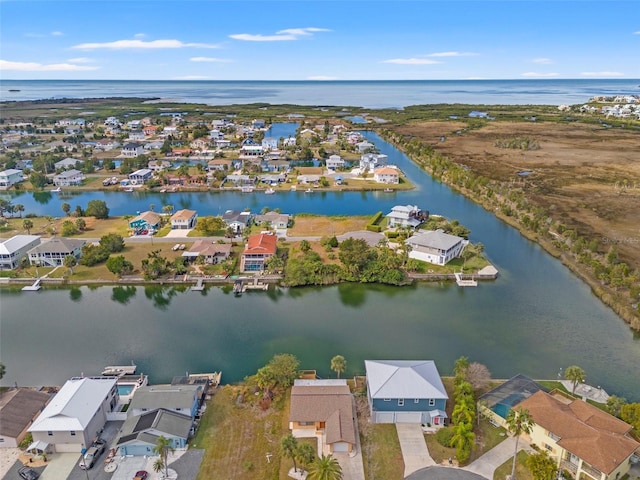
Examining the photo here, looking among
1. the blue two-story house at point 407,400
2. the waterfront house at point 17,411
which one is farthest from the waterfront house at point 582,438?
the waterfront house at point 17,411

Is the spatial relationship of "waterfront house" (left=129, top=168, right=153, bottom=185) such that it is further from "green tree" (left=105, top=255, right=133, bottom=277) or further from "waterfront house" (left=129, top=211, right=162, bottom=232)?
"green tree" (left=105, top=255, right=133, bottom=277)

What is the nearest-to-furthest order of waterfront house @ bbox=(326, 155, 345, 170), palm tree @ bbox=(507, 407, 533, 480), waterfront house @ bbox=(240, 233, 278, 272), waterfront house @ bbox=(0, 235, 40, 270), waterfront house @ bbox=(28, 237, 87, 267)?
palm tree @ bbox=(507, 407, 533, 480) < waterfront house @ bbox=(240, 233, 278, 272) < waterfront house @ bbox=(0, 235, 40, 270) < waterfront house @ bbox=(28, 237, 87, 267) < waterfront house @ bbox=(326, 155, 345, 170)

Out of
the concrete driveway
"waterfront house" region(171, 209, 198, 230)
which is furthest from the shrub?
"waterfront house" region(171, 209, 198, 230)

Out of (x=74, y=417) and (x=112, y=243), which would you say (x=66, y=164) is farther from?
(x=74, y=417)

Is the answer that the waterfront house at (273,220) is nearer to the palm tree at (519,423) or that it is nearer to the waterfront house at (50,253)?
the waterfront house at (50,253)

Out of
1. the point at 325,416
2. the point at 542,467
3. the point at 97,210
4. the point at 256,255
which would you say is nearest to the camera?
the point at 542,467

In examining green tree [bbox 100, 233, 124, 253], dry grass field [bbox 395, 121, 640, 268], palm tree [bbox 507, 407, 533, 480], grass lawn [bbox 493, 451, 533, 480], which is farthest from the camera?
dry grass field [bbox 395, 121, 640, 268]

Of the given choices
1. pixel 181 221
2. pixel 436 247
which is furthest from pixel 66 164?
pixel 436 247
